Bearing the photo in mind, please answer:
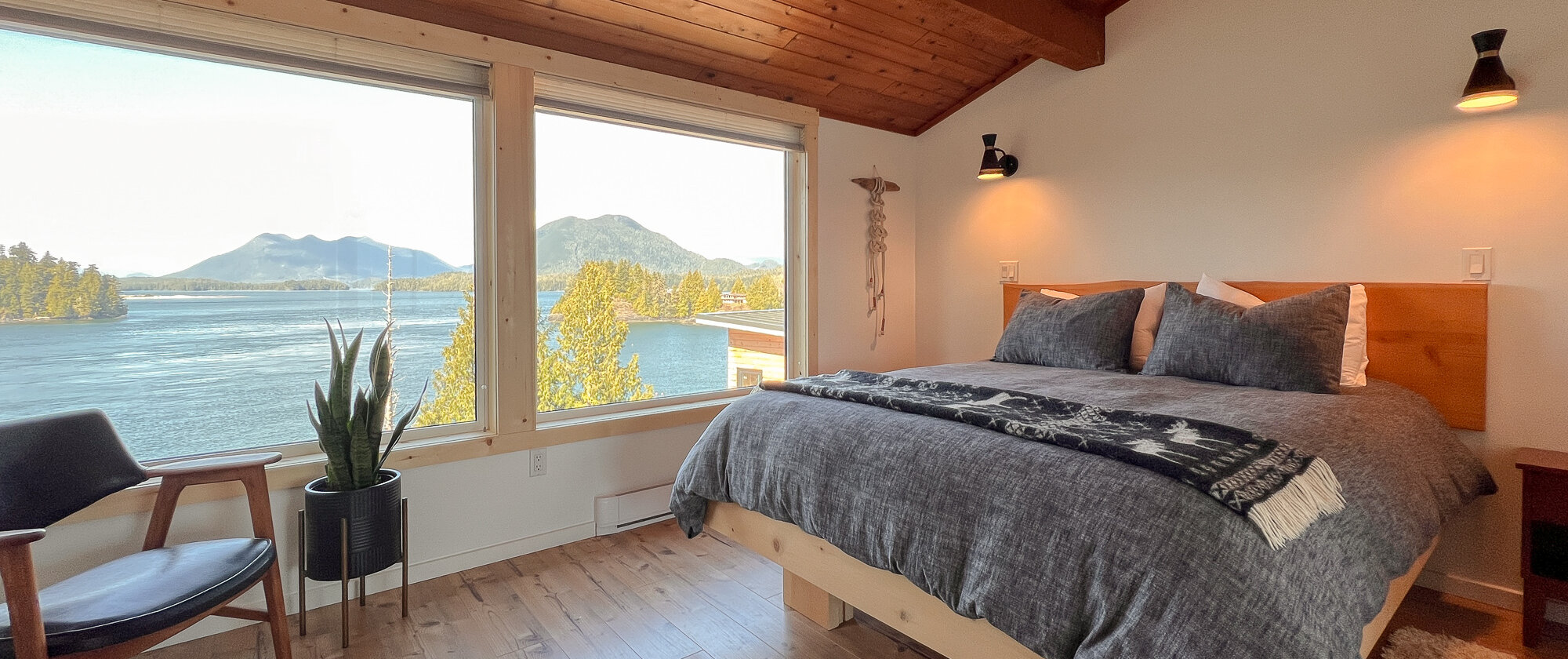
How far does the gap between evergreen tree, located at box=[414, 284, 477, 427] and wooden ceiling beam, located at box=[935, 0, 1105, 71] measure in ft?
7.08

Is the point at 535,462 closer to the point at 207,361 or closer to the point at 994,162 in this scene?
the point at 207,361

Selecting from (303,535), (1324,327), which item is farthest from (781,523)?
(1324,327)

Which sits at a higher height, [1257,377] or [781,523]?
[1257,377]

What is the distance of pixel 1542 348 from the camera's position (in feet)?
7.23

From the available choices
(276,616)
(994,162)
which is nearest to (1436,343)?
(994,162)

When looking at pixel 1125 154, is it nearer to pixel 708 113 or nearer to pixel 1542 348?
pixel 1542 348

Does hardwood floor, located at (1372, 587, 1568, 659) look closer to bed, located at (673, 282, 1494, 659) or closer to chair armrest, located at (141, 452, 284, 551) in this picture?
bed, located at (673, 282, 1494, 659)

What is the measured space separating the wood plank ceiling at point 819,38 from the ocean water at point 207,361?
1036mm

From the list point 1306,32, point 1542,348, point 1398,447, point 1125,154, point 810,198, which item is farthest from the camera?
point 810,198

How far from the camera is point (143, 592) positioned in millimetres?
1491

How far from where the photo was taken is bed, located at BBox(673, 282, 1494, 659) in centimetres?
116

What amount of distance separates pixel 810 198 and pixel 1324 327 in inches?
87.2

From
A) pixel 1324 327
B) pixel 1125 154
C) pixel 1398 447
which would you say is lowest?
pixel 1398 447

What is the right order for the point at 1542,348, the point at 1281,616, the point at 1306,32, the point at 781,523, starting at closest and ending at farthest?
the point at 1281,616 → the point at 781,523 → the point at 1542,348 → the point at 1306,32
